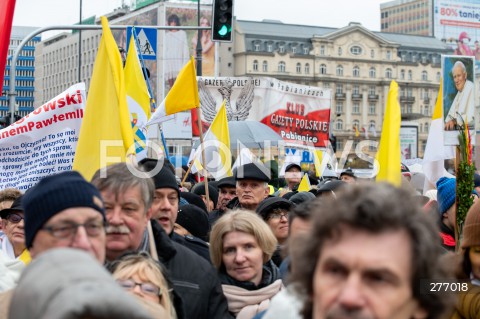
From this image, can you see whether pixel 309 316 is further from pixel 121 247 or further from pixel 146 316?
pixel 121 247

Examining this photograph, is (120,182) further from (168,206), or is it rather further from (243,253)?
(168,206)

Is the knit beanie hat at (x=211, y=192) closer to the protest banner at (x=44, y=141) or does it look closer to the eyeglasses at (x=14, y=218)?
the protest banner at (x=44, y=141)

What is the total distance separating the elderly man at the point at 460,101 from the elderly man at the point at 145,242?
145 inches

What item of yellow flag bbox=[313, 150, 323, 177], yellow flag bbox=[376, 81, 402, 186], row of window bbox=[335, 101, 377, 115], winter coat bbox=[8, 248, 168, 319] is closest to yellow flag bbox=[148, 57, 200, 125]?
yellow flag bbox=[376, 81, 402, 186]

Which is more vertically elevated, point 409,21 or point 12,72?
point 409,21

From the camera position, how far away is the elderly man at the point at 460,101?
7.61 meters

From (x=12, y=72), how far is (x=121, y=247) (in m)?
12.3

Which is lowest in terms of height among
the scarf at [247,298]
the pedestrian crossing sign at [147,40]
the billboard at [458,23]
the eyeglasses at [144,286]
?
the scarf at [247,298]

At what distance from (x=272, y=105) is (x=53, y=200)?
1444 centimetres

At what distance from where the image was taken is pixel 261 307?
4699mm

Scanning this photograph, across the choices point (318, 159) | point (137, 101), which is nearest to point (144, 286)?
point (137, 101)

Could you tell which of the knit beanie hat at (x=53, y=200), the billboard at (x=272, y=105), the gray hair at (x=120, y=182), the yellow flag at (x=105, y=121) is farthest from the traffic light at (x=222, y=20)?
the knit beanie hat at (x=53, y=200)

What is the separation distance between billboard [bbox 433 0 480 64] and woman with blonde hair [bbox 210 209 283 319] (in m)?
130

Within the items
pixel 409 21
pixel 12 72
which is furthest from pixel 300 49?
pixel 12 72
